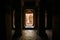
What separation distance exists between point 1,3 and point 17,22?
14.7 ft

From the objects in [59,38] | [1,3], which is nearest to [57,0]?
[59,38]

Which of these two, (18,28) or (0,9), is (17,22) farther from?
(0,9)

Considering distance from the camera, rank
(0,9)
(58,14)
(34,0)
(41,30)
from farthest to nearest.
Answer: (34,0) → (41,30) → (58,14) → (0,9)

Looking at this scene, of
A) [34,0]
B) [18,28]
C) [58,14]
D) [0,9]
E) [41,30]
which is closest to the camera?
[0,9]

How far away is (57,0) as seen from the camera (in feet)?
11.2

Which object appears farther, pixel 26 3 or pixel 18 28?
pixel 26 3

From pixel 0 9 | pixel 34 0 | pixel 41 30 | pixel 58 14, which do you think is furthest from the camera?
pixel 34 0

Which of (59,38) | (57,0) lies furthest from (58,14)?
(59,38)

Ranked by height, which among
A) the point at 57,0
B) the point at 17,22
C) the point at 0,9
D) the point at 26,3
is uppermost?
the point at 26,3

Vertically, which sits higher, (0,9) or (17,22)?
(0,9)

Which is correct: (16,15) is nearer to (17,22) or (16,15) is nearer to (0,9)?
(17,22)

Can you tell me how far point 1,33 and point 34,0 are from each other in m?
8.29

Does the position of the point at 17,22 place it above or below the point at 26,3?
below

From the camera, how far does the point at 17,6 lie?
296 inches
